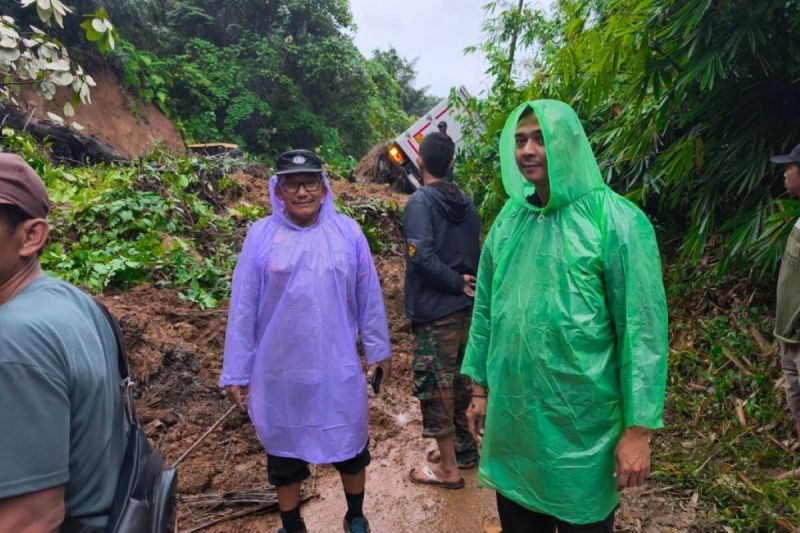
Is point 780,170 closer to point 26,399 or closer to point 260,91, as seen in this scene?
point 26,399

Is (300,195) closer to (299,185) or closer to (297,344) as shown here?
(299,185)

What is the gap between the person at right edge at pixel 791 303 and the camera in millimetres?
2570

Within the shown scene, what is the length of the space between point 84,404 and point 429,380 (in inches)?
79.1

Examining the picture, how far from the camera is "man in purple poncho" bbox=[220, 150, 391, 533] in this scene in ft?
7.53

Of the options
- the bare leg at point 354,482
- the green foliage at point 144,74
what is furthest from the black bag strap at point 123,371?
the green foliage at point 144,74

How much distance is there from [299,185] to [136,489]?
1.42m

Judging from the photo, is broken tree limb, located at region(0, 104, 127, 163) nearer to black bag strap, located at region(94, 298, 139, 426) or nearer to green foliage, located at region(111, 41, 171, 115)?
green foliage, located at region(111, 41, 171, 115)

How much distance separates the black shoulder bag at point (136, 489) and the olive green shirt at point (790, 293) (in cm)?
284

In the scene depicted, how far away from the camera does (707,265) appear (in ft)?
15.7

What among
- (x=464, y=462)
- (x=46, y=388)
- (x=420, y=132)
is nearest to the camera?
(x=46, y=388)

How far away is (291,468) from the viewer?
2.40 meters

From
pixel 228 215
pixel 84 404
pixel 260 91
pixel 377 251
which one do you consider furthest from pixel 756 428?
pixel 260 91

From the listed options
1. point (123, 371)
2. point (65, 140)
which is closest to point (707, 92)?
point (123, 371)

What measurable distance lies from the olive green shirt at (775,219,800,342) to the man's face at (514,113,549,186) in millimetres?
1699
